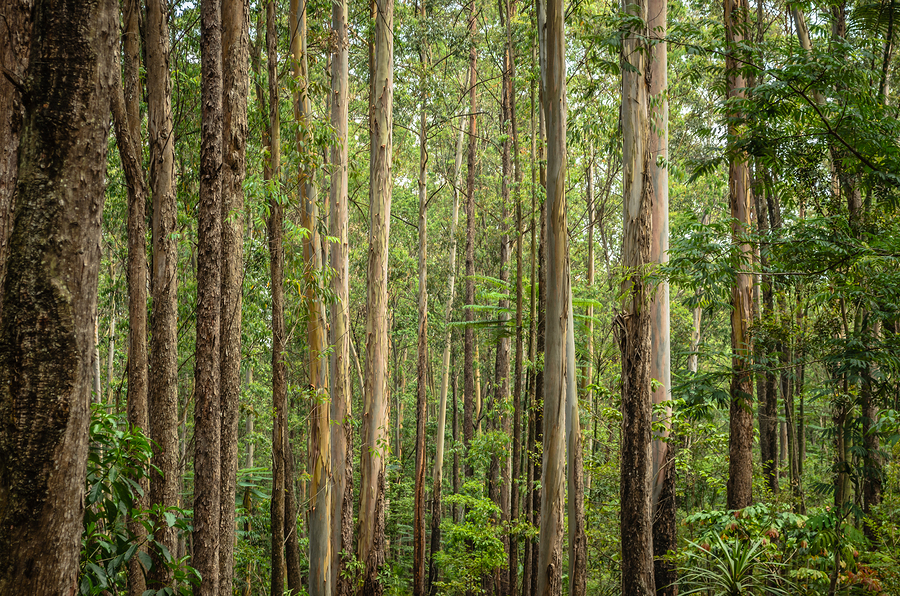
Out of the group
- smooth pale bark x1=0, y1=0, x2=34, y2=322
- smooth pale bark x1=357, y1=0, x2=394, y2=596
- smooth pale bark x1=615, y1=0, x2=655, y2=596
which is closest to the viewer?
smooth pale bark x1=0, y1=0, x2=34, y2=322

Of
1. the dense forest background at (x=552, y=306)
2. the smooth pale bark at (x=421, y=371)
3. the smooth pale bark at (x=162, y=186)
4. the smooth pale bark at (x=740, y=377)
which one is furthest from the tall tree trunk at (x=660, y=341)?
the smooth pale bark at (x=421, y=371)

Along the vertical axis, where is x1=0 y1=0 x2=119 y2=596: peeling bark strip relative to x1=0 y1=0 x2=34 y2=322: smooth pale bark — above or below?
below

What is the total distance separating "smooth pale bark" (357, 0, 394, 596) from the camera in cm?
995

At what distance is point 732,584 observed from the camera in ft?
18.0

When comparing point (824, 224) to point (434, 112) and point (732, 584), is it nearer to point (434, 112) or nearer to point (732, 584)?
point (732, 584)

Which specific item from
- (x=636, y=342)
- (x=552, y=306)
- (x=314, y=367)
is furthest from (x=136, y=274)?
(x=636, y=342)

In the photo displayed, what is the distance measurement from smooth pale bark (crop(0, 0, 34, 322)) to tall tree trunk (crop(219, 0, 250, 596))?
2106 millimetres

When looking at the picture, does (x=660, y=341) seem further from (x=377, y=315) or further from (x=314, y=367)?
(x=314, y=367)

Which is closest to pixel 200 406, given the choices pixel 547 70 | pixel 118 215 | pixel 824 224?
pixel 547 70

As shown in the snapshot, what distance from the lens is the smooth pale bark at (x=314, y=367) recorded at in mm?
8539

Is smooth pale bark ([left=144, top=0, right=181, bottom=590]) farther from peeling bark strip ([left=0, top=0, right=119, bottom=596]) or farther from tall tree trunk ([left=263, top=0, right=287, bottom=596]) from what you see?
peeling bark strip ([left=0, top=0, right=119, bottom=596])

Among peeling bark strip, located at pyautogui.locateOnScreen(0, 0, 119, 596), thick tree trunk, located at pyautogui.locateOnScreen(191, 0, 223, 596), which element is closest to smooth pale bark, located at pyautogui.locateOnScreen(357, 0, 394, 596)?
thick tree trunk, located at pyautogui.locateOnScreen(191, 0, 223, 596)

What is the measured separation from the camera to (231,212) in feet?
18.0

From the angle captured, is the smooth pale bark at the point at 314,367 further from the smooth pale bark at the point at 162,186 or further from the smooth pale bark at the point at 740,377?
the smooth pale bark at the point at 740,377
